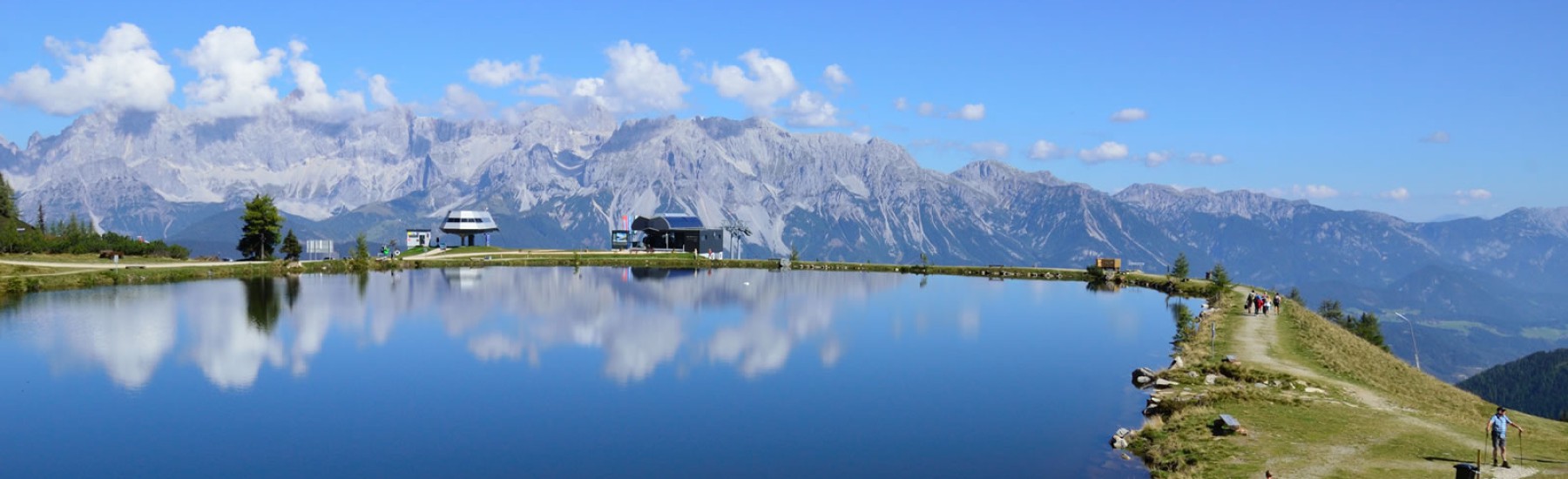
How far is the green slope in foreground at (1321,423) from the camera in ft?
108

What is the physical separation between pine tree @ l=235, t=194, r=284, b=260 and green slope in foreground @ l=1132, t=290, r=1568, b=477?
128561 mm

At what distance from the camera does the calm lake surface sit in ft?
121

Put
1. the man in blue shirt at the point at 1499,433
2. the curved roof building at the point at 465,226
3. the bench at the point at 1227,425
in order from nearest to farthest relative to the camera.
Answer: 1. the man in blue shirt at the point at 1499,433
2. the bench at the point at 1227,425
3. the curved roof building at the point at 465,226

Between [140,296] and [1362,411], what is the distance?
334 ft

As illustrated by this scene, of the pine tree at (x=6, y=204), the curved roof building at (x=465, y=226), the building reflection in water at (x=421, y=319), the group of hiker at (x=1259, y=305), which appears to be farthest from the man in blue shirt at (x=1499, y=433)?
the pine tree at (x=6, y=204)

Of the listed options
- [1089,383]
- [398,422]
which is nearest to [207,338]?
[398,422]

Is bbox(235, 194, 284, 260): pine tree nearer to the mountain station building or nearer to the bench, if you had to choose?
the mountain station building

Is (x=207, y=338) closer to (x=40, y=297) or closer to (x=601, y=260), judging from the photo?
(x=40, y=297)

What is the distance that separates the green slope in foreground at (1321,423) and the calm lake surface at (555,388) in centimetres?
296

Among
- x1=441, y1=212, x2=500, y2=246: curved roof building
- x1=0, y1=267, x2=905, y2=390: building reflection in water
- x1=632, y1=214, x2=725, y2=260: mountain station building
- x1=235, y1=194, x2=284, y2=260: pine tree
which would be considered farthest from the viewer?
x1=632, y1=214, x2=725, y2=260: mountain station building

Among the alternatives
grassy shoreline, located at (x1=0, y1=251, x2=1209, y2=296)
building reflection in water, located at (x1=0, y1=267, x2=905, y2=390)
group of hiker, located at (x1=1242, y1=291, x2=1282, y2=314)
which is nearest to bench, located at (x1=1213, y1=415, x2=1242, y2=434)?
building reflection in water, located at (x1=0, y1=267, x2=905, y2=390)

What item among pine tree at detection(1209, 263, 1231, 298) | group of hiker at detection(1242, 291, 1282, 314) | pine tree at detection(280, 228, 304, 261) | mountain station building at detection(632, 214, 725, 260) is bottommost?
group of hiker at detection(1242, 291, 1282, 314)

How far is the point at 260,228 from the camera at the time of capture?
145 meters

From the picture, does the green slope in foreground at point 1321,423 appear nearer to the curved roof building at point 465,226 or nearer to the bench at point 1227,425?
the bench at point 1227,425
